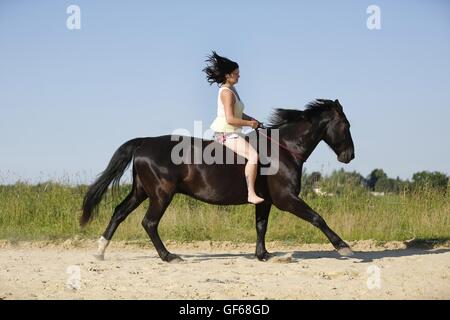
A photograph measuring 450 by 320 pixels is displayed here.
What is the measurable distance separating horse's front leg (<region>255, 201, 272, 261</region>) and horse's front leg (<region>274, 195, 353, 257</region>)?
58 centimetres

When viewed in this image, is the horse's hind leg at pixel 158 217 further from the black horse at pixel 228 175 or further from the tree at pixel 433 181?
the tree at pixel 433 181

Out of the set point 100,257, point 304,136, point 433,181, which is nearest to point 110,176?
point 100,257

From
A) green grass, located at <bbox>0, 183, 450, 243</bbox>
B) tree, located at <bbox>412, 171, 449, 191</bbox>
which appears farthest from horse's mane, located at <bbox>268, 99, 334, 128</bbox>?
tree, located at <bbox>412, 171, 449, 191</bbox>

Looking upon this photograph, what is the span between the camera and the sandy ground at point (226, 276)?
679 centimetres

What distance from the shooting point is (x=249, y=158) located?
8.79 m

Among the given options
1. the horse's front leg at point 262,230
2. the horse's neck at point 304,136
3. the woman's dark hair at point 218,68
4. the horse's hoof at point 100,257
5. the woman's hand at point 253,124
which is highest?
the woman's dark hair at point 218,68

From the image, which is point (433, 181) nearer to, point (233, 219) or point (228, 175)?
point (233, 219)

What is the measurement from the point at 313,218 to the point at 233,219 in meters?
4.80

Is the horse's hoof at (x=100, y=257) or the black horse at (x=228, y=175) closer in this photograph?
the black horse at (x=228, y=175)

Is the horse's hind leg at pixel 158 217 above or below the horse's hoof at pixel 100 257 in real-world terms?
above

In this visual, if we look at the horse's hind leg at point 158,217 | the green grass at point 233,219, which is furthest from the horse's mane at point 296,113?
the green grass at point 233,219

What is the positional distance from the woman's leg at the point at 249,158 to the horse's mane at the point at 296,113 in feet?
2.77
